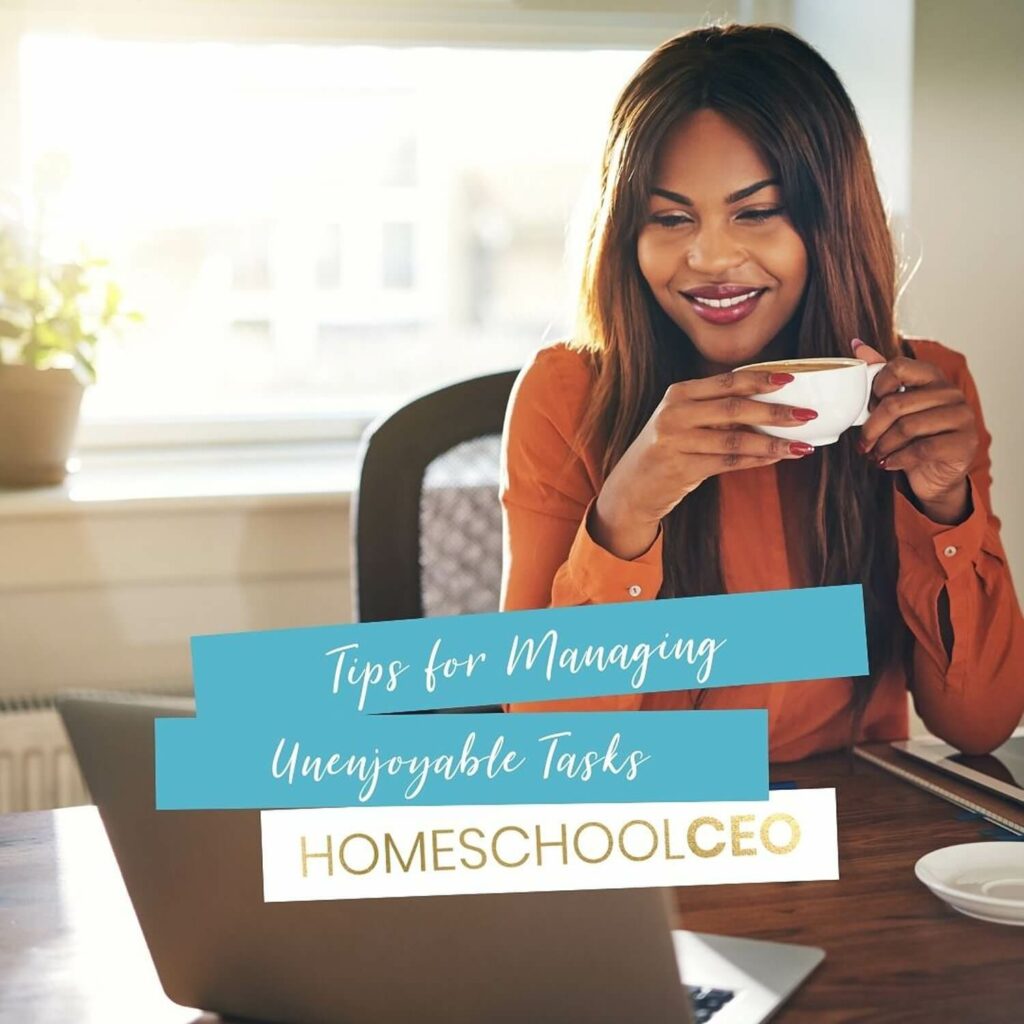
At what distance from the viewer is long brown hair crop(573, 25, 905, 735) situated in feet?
4.19

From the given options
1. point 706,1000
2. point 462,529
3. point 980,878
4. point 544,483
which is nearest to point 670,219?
point 544,483

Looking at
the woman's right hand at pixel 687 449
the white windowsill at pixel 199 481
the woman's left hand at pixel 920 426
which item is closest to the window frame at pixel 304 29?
the white windowsill at pixel 199 481

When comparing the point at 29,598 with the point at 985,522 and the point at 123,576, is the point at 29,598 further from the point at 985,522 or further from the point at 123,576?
the point at 985,522

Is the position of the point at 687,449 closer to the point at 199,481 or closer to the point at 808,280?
the point at 808,280

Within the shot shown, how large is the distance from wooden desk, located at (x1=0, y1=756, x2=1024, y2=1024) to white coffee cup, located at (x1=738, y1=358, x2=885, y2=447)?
0.87ft

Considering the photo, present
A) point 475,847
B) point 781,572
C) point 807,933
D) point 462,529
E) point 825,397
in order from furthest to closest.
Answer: point 462,529
point 781,572
point 825,397
point 807,933
point 475,847

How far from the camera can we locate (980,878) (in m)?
0.85

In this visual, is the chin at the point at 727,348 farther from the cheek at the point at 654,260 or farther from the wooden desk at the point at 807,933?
the wooden desk at the point at 807,933

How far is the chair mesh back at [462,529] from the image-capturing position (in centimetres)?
144

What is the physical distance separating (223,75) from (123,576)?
0.82 metres

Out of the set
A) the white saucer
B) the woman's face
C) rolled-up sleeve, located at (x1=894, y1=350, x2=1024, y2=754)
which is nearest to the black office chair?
the woman's face

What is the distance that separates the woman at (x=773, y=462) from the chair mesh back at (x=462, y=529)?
3.5 inches

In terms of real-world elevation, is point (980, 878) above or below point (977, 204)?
below

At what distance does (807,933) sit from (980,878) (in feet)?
0.43
